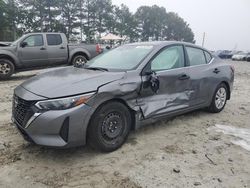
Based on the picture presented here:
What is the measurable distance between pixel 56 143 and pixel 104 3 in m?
50.6

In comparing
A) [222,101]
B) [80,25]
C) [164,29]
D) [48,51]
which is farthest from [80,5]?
[222,101]

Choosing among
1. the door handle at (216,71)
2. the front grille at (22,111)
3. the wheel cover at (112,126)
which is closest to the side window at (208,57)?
the door handle at (216,71)

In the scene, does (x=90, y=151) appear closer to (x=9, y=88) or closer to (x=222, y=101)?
(x=222, y=101)

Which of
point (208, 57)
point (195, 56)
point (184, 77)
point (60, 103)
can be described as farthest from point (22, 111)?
point (208, 57)

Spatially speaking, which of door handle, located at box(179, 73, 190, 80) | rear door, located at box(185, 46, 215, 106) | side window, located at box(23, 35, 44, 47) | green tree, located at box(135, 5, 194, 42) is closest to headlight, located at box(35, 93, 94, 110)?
door handle, located at box(179, 73, 190, 80)

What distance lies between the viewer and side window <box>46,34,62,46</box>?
1148 centimetres

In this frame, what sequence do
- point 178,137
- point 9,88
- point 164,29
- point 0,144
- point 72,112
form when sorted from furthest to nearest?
point 164,29
point 9,88
point 178,137
point 0,144
point 72,112

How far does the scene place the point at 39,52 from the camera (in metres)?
11.1

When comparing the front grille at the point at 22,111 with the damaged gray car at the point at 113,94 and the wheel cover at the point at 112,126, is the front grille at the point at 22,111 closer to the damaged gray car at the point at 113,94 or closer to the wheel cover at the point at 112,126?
the damaged gray car at the point at 113,94

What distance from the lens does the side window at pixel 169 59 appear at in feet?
15.1

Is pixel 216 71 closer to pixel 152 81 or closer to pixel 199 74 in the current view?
pixel 199 74

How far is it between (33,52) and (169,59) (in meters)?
7.49

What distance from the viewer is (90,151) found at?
13.1ft

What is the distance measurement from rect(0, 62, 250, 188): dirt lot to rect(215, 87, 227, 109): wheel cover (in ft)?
3.72
